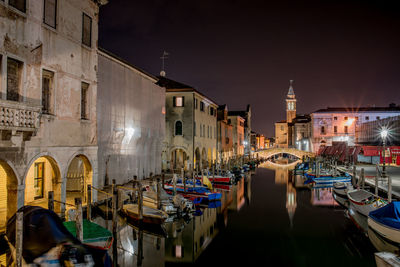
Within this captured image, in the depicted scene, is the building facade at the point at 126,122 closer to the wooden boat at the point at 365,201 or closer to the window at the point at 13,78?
the window at the point at 13,78

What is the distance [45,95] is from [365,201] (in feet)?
53.6

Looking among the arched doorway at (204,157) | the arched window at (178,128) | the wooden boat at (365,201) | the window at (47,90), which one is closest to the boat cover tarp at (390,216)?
the wooden boat at (365,201)

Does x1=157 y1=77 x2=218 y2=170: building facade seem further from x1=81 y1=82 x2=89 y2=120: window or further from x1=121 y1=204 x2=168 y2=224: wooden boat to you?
x1=81 y1=82 x2=89 y2=120: window

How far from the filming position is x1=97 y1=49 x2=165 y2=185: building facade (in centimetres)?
1633

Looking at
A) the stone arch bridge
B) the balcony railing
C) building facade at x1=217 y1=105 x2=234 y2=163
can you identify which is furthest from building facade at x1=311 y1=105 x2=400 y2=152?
the balcony railing

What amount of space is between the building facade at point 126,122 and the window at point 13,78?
21.2ft

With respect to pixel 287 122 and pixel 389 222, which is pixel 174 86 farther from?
pixel 287 122

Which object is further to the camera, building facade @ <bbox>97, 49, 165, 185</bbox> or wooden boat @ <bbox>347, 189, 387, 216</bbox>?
building facade @ <bbox>97, 49, 165, 185</bbox>

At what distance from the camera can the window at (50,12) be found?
33.8ft

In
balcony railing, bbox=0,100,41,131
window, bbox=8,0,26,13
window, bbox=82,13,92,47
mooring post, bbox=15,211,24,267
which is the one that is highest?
window, bbox=82,13,92,47

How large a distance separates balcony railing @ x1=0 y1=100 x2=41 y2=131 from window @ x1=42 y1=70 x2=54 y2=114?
Result: 5.00ft

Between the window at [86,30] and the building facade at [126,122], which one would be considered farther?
the building facade at [126,122]

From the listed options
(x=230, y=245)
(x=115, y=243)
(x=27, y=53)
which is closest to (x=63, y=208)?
(x=115, y=243)

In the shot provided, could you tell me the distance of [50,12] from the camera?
10.5m
